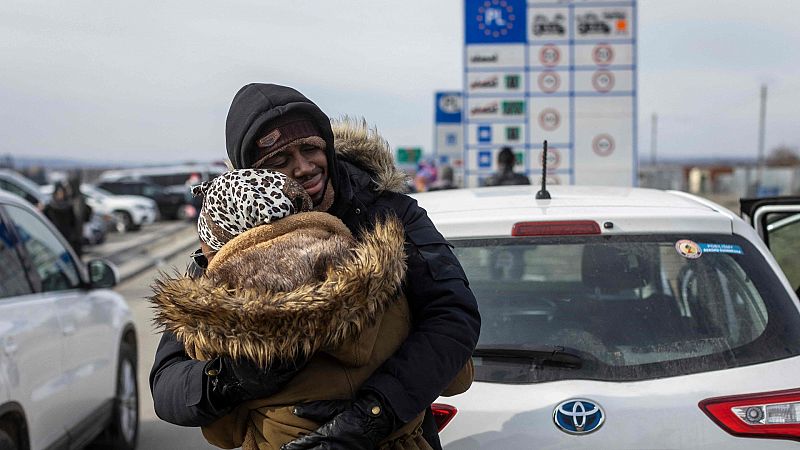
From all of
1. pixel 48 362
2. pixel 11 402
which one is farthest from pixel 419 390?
pixel 48 362

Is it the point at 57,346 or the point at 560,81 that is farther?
the point at 560,81

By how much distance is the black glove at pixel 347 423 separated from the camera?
202 cm

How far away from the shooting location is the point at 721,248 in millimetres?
3033

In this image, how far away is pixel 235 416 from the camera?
2.16m

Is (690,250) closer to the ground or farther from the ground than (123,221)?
farther from the ground

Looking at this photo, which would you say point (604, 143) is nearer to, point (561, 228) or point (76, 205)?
point (76, 205)

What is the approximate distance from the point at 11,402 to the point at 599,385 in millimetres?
2781

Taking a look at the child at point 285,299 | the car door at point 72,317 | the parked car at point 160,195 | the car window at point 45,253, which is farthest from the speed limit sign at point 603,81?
the parked car at point 160,195

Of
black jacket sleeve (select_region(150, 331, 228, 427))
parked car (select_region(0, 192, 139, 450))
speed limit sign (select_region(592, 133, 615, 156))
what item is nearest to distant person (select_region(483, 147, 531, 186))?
parked car (select_region(0, 192, 139, 450))

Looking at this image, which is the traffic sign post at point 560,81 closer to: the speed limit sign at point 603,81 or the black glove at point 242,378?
the speed limit sign at point 603,81

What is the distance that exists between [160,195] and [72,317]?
35.5 metres

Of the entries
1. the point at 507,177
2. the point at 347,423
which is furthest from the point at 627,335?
the point at 507,177

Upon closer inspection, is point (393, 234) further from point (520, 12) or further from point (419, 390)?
point (520, 12)

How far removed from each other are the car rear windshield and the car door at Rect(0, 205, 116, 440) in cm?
286
